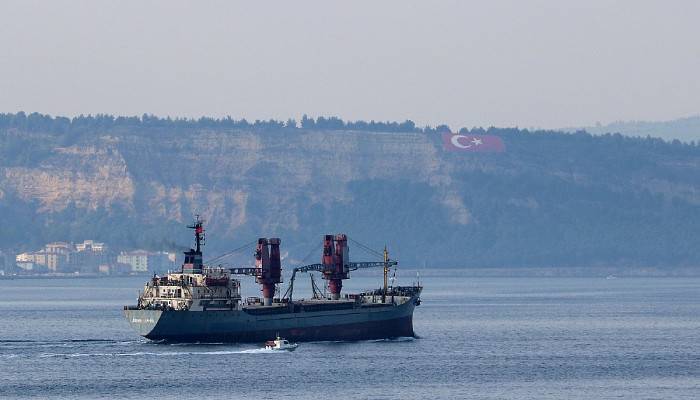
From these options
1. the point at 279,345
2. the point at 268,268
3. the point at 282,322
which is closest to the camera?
the point at 279,345

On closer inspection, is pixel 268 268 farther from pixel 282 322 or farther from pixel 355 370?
pixel 355 370

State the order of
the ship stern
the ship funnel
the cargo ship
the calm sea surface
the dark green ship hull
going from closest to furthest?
the calm sea surface → the ship stern → the dark green ship hull → the cargo ship → the ship funnel

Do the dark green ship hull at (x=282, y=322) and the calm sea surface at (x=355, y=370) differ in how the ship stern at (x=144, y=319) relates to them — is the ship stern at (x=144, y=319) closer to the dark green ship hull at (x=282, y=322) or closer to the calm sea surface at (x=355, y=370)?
the dark green ship hull at (x=282, y=322)

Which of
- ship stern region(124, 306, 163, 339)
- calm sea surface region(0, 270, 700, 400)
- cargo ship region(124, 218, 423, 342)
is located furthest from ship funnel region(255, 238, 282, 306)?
ship stern region(124, 306, 163, 339)

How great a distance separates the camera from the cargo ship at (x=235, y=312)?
17375 cm

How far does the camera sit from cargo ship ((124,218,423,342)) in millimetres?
173750

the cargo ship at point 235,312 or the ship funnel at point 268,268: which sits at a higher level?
the ship funnel at point 268,268

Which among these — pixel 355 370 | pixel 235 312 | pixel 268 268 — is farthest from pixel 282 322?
pixel 355 370

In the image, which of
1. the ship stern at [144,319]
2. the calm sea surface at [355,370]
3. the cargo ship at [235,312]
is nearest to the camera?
the calm sea surface at [355,370]

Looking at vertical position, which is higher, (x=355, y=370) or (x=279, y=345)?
(x=279, y=345)

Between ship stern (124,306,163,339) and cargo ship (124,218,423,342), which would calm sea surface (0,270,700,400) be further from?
ship stern (124,306,163,339)

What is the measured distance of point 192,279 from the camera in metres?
176

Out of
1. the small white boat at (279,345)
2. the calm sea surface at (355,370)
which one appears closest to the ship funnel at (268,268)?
the calm sea surface at (355,370)

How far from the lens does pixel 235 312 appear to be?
17525 cm
